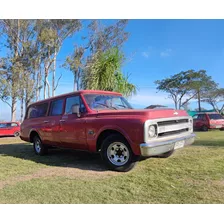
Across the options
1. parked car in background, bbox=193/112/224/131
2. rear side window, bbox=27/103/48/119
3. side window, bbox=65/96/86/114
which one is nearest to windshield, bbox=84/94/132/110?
side window, bbox=65/96/86/114

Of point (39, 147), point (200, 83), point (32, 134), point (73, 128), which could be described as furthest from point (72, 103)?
point (200, 83)

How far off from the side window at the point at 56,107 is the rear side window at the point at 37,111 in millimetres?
388

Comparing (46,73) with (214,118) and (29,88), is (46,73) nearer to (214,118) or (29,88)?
(29,88)

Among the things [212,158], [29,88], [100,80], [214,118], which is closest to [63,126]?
[212,158]

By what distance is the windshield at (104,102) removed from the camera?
5.23 meters

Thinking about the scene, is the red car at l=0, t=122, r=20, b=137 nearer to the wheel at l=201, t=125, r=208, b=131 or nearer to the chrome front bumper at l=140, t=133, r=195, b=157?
the wheel at l=201, t=125, r=208, b=131

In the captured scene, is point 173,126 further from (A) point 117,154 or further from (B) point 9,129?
(B) point 9,129

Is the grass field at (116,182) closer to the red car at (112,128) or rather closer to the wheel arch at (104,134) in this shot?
the red car at (112,128)

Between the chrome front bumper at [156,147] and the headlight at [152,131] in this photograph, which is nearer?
the chrome front bumper at [156,147]

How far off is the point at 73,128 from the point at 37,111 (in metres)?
2.46

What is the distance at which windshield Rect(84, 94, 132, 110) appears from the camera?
5.23 meters

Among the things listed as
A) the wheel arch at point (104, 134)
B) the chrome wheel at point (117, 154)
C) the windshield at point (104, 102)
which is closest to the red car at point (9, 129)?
the windshield at point (104, 102)

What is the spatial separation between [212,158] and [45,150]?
4.82 meters

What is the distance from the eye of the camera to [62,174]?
4406 millimetres
